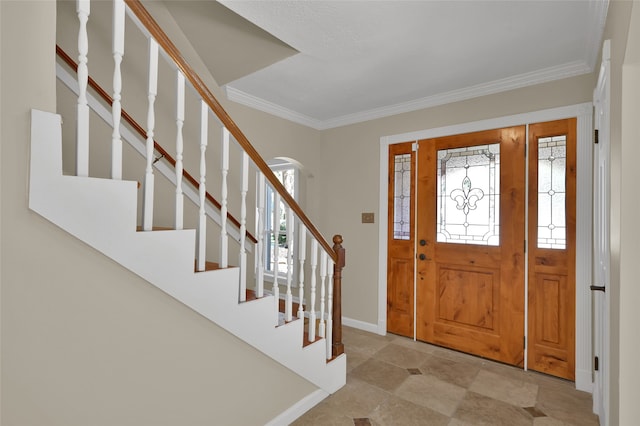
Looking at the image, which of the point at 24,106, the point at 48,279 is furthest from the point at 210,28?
the point at 48,279

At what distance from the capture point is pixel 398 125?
3512 mm

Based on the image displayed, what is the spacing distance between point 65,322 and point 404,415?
80.4 inches

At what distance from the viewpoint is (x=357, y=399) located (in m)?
2.30

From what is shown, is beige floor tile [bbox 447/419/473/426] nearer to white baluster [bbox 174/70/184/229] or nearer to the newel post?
the newel post

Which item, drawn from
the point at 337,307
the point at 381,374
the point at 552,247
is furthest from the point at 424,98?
the point at 381,374

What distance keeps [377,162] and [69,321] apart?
3129mm

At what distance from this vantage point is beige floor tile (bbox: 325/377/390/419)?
2.17 meters

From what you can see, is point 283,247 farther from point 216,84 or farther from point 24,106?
point 24,106

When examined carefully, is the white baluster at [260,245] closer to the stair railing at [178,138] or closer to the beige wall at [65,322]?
the stair railing at [178,138]

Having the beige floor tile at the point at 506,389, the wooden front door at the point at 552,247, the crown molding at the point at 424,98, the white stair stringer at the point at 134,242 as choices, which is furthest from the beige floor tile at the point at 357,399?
the crown molding at the point at 424,98

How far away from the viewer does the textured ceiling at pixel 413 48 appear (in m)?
1.87

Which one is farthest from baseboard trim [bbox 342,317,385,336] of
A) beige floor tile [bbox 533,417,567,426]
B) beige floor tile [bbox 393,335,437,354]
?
beige floor tile [bbox 533,417,567,426]

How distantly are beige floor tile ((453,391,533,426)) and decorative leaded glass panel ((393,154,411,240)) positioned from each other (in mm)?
1616

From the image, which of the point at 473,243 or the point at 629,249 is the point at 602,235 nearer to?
the point at 629,249
